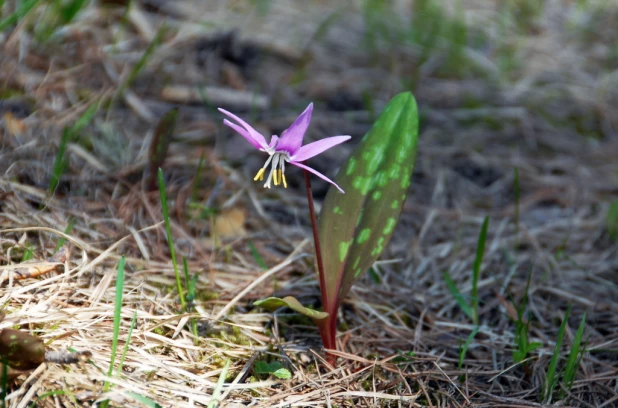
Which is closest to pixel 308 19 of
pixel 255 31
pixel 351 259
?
pixel 255 31

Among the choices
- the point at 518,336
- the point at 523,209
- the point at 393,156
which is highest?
the point at 393,156

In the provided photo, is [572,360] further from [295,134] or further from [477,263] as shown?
[295,134]

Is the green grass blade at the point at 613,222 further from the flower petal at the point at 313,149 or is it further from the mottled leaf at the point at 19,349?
the mottled leaf at the point at 19,349

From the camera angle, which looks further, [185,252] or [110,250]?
[185,252]

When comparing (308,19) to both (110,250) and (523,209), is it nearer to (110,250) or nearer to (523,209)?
(523,209)

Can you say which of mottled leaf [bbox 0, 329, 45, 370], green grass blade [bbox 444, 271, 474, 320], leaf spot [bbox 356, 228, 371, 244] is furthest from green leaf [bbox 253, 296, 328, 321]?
green grass blade [bbox 444, 271, 474, 320]

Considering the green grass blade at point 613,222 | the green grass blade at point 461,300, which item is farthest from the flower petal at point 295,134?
the green grass blade at point 613,222
